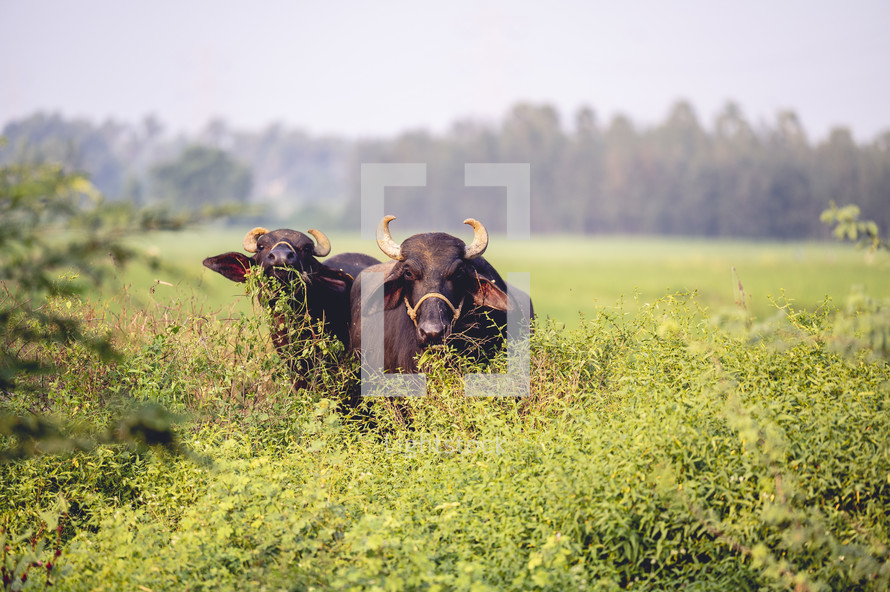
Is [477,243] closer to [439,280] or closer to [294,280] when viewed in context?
[439,280]

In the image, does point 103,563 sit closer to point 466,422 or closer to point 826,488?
point 466,422

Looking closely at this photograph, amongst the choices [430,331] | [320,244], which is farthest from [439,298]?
[320,244]

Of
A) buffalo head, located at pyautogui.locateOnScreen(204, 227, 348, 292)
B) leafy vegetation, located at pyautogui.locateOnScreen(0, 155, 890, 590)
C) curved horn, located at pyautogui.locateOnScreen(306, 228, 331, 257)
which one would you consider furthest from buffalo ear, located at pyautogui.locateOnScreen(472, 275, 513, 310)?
curved horn, located at pyautogui.locateOnScreen(306, 228, 331, 257)

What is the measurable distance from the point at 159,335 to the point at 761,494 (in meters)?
4.31

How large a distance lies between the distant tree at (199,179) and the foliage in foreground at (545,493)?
287ft

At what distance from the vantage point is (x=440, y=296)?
6398 mm

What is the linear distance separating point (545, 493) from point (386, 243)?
3.16 m

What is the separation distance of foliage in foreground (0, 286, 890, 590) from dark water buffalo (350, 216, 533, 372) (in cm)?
81

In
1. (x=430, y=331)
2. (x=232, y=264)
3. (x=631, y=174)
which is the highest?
(x=631, y=174)

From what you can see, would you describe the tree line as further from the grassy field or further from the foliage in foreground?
the foliage in foreground

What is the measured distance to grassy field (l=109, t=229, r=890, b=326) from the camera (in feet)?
102

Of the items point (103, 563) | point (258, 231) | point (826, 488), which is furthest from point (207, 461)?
point (258, 231)

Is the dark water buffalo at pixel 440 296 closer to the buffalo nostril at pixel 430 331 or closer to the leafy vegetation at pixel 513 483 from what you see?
the buffalo nostril at pixel 430 331

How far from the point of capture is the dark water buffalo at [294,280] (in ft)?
22.2
